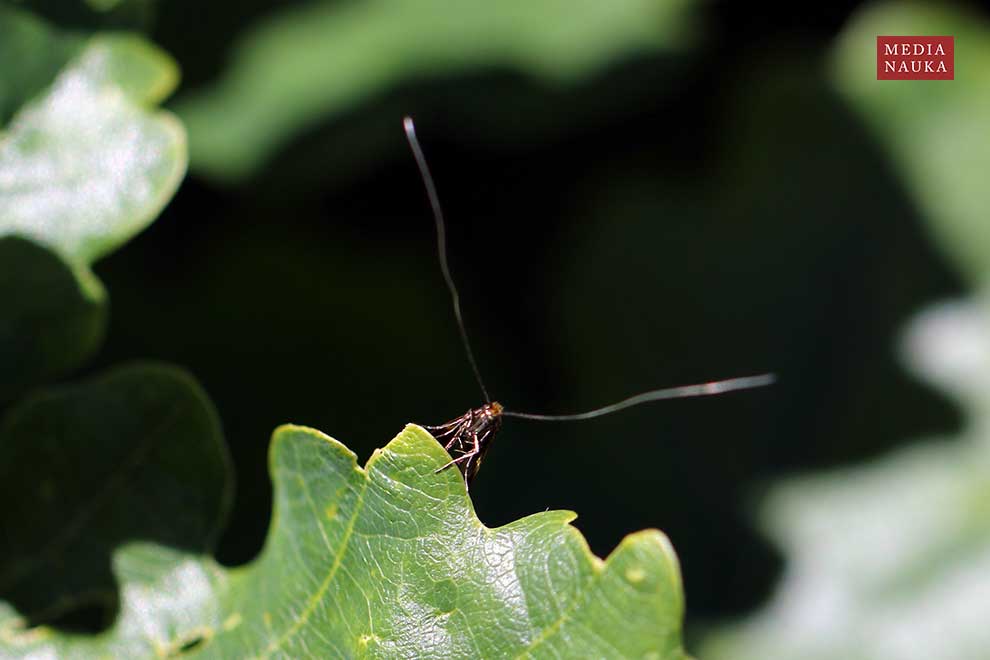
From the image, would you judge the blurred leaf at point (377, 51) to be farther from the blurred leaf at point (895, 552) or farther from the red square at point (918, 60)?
the blurred leaf at point (895, 552)

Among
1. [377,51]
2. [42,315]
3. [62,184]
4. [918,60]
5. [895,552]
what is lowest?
[895,552]

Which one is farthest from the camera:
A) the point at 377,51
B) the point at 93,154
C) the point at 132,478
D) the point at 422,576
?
the point at 377,51

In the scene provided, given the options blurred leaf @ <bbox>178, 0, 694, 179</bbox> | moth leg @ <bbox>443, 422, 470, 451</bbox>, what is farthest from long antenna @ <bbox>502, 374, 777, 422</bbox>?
blurred leaf @ <bbox>178, 0, 694, 179</bbox>

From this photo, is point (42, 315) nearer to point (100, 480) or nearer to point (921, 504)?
point (100, 480)

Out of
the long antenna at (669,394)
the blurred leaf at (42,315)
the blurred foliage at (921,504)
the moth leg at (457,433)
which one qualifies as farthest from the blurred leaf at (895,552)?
the blurred leaf at (42,315)

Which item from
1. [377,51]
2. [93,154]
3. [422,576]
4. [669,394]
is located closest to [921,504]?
[669,394]

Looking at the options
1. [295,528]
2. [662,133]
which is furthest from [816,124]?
[295,528]
